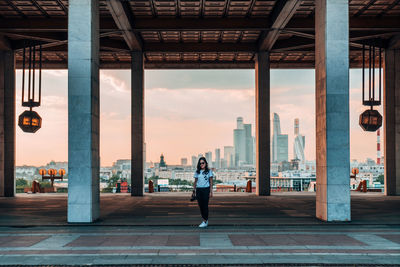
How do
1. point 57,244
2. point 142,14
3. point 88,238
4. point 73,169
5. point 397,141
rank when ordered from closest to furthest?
point 57,244 → point 88,238 → point 73,169 → point 142,14 → point 397,141

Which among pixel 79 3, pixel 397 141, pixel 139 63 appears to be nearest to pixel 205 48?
pixel 139 63

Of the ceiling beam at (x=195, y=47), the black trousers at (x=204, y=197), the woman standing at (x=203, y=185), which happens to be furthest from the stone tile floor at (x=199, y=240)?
the ceiling beam at (x=195, y=47)

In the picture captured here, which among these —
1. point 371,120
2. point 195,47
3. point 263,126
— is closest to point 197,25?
point 195,47

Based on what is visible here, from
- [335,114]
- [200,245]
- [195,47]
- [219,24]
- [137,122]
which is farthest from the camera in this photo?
[195,47]

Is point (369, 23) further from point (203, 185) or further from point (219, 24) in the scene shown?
point (203, 185)

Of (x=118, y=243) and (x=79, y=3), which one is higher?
(x=79, y=3)

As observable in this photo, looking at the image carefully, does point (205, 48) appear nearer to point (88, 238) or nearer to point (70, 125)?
point (70, 125)

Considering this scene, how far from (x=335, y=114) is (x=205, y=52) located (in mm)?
18734

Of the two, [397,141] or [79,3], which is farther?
[397,141]

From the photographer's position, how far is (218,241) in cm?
1104

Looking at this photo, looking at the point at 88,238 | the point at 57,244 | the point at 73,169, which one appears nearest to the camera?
the point at 57,244

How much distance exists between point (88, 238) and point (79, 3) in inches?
324

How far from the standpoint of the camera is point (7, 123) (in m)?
31.2

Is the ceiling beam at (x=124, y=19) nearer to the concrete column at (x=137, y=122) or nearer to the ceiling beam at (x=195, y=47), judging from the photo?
the ceiling beam at (x=195, y=47)
